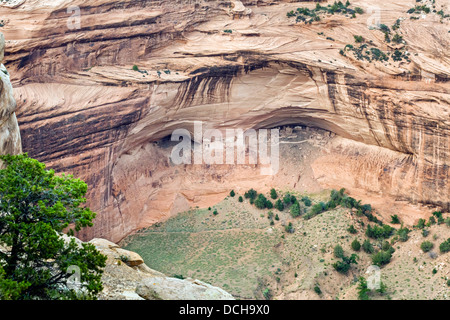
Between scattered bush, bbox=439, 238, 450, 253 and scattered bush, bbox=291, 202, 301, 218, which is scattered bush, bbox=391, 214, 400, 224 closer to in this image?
scattered bush, bbox=439, 238, 450, 253

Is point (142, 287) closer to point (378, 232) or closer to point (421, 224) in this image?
point (378, 232)

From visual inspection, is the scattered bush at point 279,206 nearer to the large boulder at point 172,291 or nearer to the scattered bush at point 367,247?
the scattered bush at point 367,247

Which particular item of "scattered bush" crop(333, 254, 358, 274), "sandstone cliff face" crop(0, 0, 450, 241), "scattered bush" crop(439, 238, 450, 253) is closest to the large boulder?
"scattered bush" crop(333, 254, 358, 274)

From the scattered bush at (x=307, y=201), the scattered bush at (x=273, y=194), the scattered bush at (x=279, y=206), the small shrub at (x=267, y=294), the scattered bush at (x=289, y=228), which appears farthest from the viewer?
the scattered bush at (x=273, y=194)

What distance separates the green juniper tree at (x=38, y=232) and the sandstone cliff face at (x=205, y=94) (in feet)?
59.3

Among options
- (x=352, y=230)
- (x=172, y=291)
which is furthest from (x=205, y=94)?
(x=172, y=291)

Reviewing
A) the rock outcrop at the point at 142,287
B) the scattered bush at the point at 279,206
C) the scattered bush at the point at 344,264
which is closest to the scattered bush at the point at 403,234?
the scattered bush at the point at 344,264

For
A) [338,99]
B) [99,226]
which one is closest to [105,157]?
[99,226]

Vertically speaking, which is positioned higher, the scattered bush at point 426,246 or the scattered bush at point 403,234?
the scattered bush at point 426,246

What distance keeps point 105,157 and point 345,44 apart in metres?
19.7

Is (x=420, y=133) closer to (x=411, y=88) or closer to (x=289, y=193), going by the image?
(x=411, y=88)

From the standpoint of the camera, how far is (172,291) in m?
23.4

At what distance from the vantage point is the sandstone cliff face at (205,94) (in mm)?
40000

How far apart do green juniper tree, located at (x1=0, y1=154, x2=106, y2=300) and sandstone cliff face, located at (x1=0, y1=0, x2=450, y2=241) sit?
18086mm
